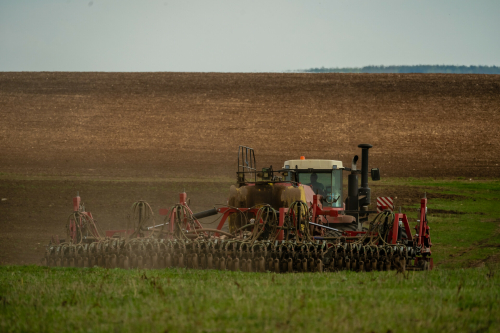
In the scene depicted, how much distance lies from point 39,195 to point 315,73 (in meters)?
29.4

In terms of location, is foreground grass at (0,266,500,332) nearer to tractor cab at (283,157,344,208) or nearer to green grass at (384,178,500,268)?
tractor cab at (283,157,344,208)

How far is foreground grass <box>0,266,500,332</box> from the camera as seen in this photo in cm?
504

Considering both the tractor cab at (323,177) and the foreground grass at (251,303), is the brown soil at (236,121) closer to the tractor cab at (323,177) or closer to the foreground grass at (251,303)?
the tractor cab at (323,177)

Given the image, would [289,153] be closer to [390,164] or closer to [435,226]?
[390,164]

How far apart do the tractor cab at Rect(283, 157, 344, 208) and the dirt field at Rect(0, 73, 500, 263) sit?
8.97 m

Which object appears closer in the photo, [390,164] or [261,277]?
[261,277]

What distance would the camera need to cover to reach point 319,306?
18.8 feet

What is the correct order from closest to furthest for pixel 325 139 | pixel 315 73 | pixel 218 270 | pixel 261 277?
pixel 261 277, pixel 218 270, pixel 325 139, pixel 315 73

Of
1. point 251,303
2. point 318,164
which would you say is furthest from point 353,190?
point 251,303

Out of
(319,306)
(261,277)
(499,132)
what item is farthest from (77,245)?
(499,132)

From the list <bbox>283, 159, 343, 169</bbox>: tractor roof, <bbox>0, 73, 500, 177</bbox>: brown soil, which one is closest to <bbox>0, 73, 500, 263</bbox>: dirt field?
<bbox>0, 73, 500, 177</bbox>: brown soil

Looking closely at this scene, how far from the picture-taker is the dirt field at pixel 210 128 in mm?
28906

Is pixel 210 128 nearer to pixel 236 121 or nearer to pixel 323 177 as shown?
pixel 236 121

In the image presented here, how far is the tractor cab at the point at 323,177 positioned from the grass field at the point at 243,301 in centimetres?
470
